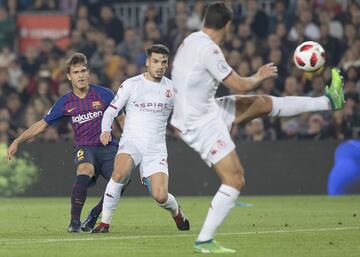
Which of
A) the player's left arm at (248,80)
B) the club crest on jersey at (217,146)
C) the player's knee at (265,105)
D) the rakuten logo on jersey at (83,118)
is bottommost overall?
the rakuten logo on jersey at (83,118)

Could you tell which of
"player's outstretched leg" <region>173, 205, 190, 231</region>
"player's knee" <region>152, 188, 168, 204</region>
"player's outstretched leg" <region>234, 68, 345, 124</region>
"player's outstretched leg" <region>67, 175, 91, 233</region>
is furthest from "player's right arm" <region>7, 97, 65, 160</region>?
"player's outstretched leg" <region>234, 68, 345, 124</region>

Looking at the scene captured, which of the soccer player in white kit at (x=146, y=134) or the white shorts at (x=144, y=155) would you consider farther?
the white shorts at (x=144, y=155)

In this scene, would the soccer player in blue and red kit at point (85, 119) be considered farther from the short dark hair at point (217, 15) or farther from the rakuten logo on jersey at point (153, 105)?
the short dark hair at point (217, 15)

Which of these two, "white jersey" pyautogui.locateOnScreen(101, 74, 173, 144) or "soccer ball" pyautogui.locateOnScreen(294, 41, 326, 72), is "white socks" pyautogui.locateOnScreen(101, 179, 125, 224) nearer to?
"white jersey" pyautogui.locateOnScreen(101, 74, 173, 144)

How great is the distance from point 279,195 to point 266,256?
35.0 ft

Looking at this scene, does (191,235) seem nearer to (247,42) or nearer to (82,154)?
(82,154)

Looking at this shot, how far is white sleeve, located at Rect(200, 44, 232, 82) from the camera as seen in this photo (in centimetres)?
986

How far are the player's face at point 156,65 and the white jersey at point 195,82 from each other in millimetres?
1907

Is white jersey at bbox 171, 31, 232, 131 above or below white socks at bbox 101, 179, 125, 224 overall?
above

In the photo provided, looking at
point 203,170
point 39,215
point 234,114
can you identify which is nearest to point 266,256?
point 234,114

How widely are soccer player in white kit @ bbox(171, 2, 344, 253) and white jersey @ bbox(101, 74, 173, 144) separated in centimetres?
201

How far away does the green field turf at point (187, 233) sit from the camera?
10.2 metres

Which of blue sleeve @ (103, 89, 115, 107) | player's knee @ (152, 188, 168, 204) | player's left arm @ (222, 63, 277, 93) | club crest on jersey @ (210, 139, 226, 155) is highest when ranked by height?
player's left arm @ (222, 63, 277, 93)

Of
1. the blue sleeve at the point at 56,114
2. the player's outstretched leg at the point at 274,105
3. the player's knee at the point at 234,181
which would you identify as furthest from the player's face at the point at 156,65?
the player's knee at the point at 234,181
